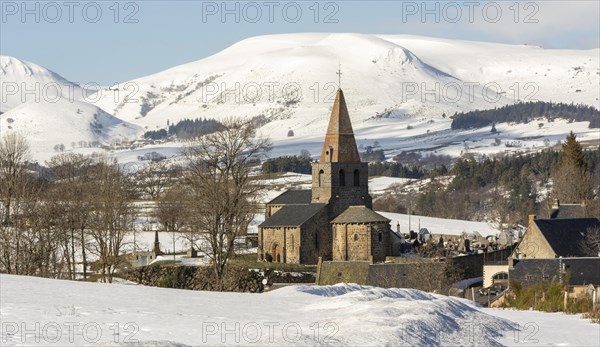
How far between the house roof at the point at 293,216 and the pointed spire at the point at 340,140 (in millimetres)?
3790

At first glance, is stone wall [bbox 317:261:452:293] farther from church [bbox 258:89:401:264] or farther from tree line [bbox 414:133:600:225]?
tree line [bbox 414:133:600:225]

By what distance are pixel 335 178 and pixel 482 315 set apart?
5038cm

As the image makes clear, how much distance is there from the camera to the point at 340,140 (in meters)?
84.5

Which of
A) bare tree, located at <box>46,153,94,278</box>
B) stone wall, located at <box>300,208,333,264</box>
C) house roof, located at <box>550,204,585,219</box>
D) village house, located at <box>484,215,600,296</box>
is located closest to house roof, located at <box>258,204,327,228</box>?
stone wall, located at <box>300,208,333,264</box>

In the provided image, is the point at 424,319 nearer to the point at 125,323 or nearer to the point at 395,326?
the point at 395,326

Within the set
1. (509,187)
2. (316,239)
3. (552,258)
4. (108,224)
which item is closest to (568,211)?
(316,239)

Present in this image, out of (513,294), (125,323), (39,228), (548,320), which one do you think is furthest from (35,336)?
(39,228)

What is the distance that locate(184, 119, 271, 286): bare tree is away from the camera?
208 feet

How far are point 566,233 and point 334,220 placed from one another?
671 inches

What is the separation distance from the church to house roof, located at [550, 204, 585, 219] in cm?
1275

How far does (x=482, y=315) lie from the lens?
3434 centimetres

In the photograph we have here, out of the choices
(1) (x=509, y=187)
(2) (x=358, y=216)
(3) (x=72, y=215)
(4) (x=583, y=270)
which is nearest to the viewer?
(4) (x=583, y=270)

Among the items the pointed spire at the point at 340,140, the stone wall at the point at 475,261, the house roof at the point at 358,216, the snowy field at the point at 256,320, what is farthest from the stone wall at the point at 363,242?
the snowy field at the point at 256,320

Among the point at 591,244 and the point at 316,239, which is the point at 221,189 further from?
the point at 591,244
